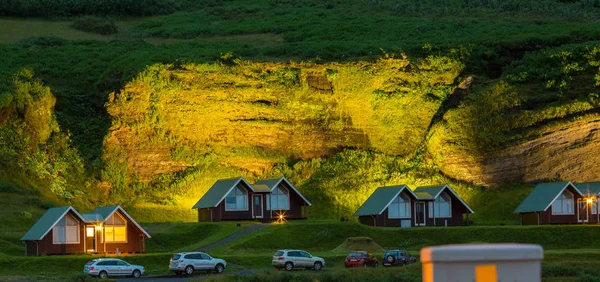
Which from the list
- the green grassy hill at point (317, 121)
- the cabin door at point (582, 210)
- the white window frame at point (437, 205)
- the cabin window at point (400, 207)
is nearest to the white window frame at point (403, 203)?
the cabin window at point (400, 207)

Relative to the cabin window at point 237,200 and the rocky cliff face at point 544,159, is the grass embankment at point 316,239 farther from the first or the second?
the rocky cliff face at point 544,159

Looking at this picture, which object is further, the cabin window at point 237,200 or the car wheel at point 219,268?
the cabin window at point 237,200

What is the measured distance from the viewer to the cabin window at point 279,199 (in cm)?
7300

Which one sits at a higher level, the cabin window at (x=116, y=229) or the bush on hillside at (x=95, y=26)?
the bush on hillside at (x=95, y=26)

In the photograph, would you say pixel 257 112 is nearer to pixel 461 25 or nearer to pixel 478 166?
pixel 478 166

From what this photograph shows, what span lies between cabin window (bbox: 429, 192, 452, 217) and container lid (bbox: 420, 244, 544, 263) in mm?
66885

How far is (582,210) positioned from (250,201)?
2115cm

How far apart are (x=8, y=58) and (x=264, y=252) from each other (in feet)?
158

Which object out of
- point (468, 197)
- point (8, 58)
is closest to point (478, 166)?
point (468, 197)

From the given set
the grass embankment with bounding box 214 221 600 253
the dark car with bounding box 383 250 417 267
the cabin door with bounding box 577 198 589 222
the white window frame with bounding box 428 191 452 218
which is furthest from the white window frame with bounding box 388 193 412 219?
the dark car with bounding box 383 250 417 267

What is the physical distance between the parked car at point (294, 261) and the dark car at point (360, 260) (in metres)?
1.37

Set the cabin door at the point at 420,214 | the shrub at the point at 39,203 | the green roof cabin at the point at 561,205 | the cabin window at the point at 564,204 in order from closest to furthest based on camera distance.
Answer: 1. the green roof cabin at the point at 561,205
2. the cabin window at the point at 564,204
3. the shrub at the point at 39,203
4. the cabin door at the point at 420,214

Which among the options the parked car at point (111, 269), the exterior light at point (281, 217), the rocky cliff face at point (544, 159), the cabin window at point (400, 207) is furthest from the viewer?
the rocky cliff face at point (544, 159)

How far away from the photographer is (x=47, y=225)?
56656 millimetres
